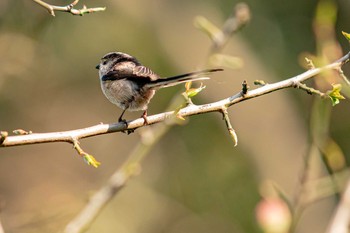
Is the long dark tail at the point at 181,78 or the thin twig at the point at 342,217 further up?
the long dark tail at the point at 181,78

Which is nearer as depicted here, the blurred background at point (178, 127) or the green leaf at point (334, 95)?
the green leaf at point (334, 95)

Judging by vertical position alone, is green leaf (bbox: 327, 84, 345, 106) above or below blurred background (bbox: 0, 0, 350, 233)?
below

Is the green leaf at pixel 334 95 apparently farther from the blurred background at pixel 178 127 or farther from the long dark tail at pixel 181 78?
the blurred background at pixel 178 127

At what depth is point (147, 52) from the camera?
1310 cm

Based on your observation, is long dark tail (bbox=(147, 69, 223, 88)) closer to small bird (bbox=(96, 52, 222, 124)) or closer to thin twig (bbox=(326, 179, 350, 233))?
small bird (bbox=(96, 52, 222, 124))

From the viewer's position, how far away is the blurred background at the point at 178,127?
38.3 feet

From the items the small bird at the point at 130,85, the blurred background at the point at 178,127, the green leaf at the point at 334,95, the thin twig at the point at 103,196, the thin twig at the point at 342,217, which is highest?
the blurred background at the point at 178,127

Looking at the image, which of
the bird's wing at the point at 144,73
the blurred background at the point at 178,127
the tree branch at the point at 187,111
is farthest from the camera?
the blurred background at the point at 178,127

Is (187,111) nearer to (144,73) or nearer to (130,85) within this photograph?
(144,73)

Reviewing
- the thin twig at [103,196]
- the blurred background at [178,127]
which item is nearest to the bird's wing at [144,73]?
the thin twig at [103,196]

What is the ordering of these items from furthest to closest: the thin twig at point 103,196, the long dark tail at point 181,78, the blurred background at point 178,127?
the blurred background at point 178,127
the long dark tail at point 181,78
the thin twig at point 103,196

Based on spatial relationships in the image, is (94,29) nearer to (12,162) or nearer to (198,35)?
(198,35)

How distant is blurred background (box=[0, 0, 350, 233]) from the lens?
460 inches

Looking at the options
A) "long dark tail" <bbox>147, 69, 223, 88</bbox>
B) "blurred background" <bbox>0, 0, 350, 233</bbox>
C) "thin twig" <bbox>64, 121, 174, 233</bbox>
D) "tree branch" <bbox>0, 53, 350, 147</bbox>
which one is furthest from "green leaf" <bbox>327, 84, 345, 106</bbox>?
"blurred background" <bbox>0, 0, 350, 233</bbox>
